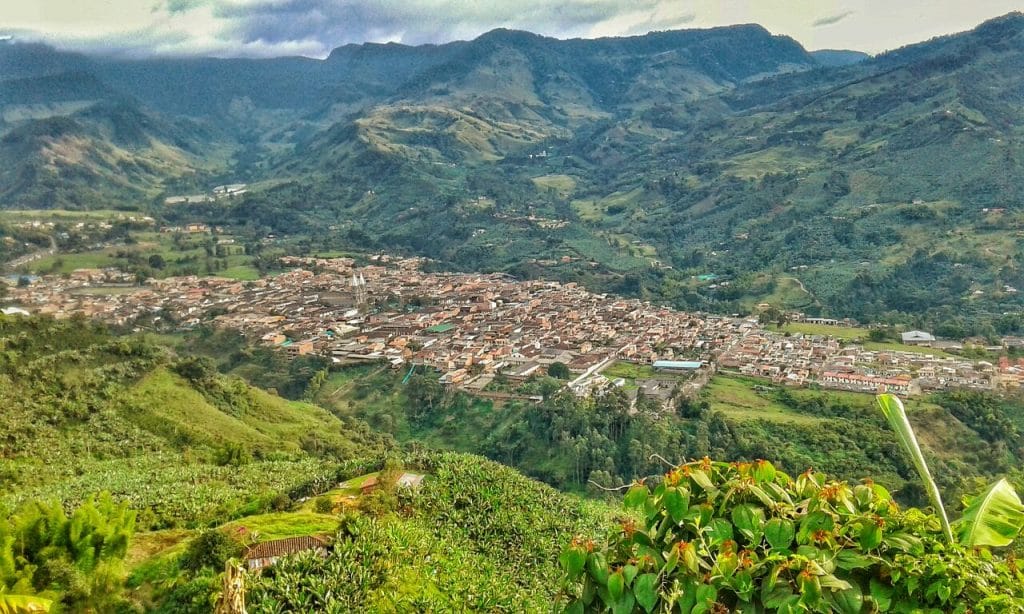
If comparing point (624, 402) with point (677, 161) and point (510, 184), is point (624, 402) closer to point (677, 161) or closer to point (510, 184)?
point (510, 184)

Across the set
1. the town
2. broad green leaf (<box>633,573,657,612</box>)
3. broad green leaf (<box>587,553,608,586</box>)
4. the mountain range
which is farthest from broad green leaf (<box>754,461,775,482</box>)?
the mountain range

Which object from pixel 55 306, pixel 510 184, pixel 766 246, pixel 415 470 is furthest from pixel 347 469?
pixel 510 184

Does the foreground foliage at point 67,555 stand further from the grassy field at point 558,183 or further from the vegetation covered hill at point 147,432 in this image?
the grassy field at point 558,183

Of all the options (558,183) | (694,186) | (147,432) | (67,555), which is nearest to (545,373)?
(147,432)

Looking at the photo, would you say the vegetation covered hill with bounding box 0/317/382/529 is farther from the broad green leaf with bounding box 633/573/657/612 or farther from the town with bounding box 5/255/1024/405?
the broad green leaf with bounding box 633/573/657/612

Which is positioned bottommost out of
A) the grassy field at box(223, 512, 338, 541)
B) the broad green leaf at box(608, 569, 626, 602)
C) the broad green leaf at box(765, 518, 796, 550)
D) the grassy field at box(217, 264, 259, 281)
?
the grassy field at box(217, 264, 259, 281)

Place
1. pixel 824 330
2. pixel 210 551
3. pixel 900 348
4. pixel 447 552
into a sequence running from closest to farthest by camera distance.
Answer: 1. pixel 210 551
2. pixel 447 552
3. pixel 900 348
4. pixel 824 330

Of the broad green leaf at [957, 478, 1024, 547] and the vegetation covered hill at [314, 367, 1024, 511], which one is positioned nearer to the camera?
the broad green leaf at [957, 478, 1024, 547]

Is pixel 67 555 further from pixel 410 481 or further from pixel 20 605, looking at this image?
pixel 410 481
